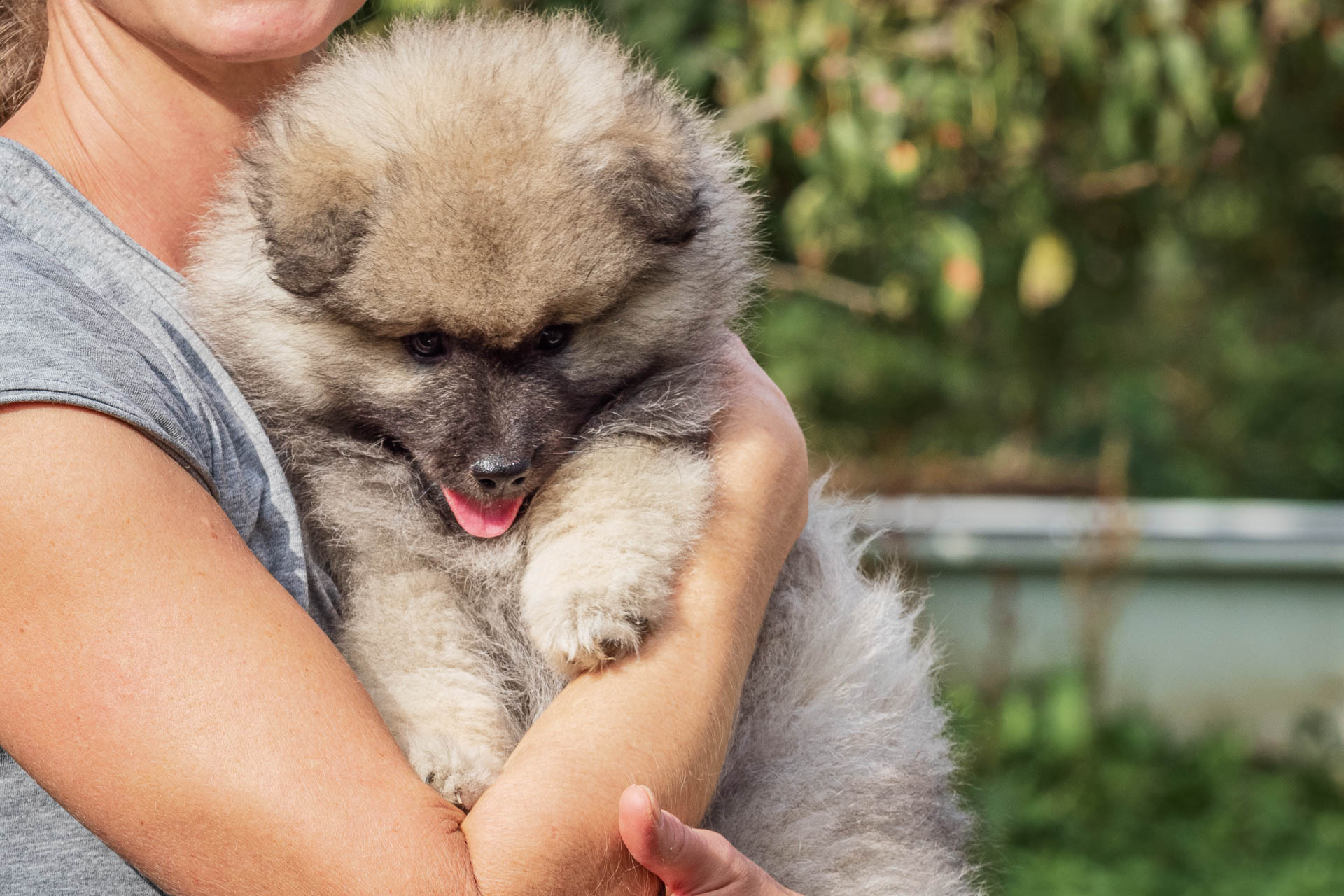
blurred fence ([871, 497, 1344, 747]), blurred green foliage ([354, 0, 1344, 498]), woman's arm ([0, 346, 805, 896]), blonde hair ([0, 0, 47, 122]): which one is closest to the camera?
woman's arm ([0, 346, 805, 896])

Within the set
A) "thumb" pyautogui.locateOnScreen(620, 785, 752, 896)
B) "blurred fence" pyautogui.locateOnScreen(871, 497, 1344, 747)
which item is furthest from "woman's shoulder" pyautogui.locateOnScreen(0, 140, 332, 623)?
"blurred fence" pyautogui.locateOnScreen(871, 497, 1344, 747)

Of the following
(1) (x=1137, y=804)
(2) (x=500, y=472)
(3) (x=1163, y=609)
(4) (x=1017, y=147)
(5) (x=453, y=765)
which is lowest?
(1) (x=1137, y=804)

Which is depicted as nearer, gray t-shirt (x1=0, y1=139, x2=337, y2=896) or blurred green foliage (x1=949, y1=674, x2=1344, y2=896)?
gray t-shirt (x1=0, y1=139, x2=337, y2=896)

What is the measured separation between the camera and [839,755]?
75.4 inches

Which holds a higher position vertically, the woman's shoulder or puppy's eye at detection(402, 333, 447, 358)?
the woman's shoulder

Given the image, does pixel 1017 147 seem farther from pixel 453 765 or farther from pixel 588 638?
pixel 453 765

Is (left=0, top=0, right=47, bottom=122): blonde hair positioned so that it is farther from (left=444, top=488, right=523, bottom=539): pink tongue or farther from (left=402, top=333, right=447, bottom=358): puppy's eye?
(left=444, top=488, right=523, bottom=539): pink tongue

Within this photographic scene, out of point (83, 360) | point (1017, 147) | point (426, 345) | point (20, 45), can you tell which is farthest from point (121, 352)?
point (1017, 147)

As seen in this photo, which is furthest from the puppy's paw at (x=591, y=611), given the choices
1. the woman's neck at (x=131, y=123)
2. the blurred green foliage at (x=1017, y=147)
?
the blurred green foliage at (x=1017, y=147)

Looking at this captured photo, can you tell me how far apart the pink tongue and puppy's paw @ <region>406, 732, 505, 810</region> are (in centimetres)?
29

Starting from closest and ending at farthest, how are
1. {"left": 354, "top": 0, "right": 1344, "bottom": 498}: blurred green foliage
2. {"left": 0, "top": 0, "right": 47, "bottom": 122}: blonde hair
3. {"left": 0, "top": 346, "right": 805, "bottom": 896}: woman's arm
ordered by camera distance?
{"left": 0, "top": 346, "right": 805, "bottom": 896}: woman's arm < {"left": 0, "top": 0, "right": 47, "bottom": 122}: blonde hair < {"left": 354, "top": 0, "right": 1344, "bottom": 498}: blurred green foliage

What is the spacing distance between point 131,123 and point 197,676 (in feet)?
2.83

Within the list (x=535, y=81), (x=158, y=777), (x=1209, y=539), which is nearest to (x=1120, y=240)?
(x=1209, y=539)

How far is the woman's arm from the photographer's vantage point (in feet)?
4.06
